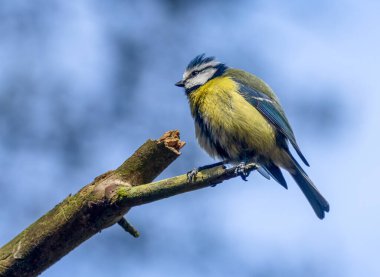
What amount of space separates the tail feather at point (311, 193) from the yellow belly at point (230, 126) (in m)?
0.28

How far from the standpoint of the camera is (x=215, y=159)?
3.37m

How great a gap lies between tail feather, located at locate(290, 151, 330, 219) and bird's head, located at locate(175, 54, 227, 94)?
0.83 metres

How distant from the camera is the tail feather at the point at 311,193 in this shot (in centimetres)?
335

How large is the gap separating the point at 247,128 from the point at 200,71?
31.9 inches

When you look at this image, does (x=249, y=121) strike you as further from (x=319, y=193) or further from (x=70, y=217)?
(x=70, y=217)

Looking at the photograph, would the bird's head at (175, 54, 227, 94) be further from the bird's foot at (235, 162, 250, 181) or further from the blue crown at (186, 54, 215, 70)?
the bird's foot at (235, 162, 250, 181)

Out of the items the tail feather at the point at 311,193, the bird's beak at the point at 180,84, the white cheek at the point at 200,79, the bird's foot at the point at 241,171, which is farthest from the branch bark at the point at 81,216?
the bird's beak at the point at 180,84

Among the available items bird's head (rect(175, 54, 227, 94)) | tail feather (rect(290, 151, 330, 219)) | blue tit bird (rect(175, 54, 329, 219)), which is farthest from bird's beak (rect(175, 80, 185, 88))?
tail feather (rect(290, 151, 330, 219))

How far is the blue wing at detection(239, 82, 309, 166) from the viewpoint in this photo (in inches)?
131

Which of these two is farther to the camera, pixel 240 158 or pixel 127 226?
pixel 240 158

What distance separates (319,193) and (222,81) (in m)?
0.92

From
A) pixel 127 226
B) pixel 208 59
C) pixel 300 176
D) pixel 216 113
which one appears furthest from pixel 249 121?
pixel 127 226

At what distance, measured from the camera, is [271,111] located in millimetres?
3369

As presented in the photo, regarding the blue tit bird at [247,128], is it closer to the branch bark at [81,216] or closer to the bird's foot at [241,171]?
the bird's foot at [241,171]
